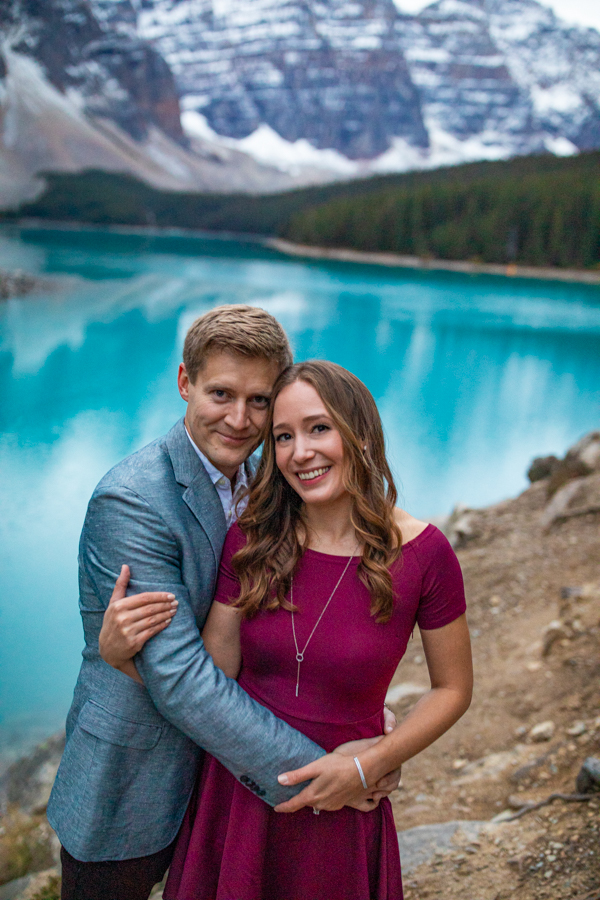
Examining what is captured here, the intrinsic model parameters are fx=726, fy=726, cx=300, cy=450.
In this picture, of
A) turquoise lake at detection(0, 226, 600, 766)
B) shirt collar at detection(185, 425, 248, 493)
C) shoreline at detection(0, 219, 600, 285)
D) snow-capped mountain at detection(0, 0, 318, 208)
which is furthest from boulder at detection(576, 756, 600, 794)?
snow-capped mountain at detection(0, 0, 318, 208)

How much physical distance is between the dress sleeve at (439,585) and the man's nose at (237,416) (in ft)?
1.51

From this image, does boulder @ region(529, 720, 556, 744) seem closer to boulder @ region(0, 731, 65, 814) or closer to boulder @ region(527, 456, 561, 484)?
boulder @ region(0, 731, 65, 814)

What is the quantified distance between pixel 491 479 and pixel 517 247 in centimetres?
3913

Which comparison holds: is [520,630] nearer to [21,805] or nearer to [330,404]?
[21,805]

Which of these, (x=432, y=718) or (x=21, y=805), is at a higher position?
(x=432, y=718)

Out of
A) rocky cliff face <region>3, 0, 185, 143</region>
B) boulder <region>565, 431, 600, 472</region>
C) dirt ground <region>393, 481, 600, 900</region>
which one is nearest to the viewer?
dirt ground <region>393, 481, 600, 900</region>

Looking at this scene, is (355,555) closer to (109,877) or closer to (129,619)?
(129,619)

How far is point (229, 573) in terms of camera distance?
1.58 m

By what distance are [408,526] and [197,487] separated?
46 cm

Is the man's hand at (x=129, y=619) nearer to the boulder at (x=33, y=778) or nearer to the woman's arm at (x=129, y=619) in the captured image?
the woman's arm at (x=129, y=619)

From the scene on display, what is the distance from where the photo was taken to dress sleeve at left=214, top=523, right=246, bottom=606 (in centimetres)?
156

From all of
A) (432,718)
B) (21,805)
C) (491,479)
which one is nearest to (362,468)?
(432,718)

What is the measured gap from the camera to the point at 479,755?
332 centimetres

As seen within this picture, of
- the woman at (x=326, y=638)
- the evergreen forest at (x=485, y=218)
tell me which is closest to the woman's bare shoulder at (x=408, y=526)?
the woman at (x=326, y=638)
